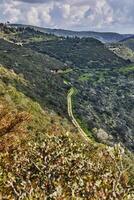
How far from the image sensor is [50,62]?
192875 mm

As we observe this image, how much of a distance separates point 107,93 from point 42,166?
14097cm

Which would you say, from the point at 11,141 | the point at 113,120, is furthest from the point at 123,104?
the point at 11,141

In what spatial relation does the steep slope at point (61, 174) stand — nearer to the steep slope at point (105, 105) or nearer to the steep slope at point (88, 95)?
the steep slope at point (88, 95)

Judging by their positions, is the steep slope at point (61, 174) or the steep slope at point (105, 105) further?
the steep slope at point (105, 105)

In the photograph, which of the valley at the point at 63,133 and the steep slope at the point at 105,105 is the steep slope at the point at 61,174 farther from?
the steep slope at the point at 105,105

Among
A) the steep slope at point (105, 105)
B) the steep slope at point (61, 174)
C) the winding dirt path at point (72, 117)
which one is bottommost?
the steep slope at point (105, 105)

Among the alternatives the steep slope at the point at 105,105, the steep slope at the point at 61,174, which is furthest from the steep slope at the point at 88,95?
the steep slope at the point at 61,174

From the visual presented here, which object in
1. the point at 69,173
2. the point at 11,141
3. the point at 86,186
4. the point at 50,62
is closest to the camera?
the point at 86,186

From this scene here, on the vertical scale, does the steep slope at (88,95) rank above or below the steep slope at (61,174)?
below

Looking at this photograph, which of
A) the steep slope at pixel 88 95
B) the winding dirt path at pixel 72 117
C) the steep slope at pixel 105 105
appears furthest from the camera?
the steep slope at pixel 105 105

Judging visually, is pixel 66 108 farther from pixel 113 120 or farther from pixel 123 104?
pixel 123 104

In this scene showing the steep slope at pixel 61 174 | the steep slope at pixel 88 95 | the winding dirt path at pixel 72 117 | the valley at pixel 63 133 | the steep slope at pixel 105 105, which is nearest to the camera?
the steep slope at pixel 61 174

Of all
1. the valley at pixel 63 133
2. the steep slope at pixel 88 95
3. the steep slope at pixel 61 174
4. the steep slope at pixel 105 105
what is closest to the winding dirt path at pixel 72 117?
the valley at pixel 63 133

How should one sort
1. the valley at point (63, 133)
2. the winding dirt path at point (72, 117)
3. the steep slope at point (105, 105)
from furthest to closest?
the steep slope at point (105, 105), the winding dirt path at point (72, 117), the valley at point (63, 133)
